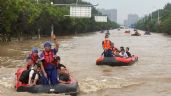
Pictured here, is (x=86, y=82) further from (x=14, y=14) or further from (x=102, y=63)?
(x=14, y=14)

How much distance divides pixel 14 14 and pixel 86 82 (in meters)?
29.5

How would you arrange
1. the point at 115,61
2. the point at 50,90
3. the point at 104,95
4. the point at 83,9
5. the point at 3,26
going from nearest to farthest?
the point at 50,90
the point at 104,95
the point at 115,61
the point at 3,26
the point at 83,9

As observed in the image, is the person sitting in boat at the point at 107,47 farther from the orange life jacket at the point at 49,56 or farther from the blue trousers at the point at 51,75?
the orange life jacket at the point at 49,56

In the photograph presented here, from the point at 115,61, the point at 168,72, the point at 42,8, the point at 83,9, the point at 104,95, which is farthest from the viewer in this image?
the point at 42,8

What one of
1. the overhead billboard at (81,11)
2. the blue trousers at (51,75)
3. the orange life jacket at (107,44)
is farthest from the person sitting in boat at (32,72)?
the overhead billboard at (81,11)

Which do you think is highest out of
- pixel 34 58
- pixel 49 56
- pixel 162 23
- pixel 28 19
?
pixel 28 19

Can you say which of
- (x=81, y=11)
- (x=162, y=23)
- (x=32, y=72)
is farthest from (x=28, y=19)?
(x=162, y=23)

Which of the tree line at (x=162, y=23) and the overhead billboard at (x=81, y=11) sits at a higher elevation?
the overhead billboard at (x=81, y=11)

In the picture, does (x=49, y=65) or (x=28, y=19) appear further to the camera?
(x=28, y=19)

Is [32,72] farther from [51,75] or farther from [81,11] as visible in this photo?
[81,11]

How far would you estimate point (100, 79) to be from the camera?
65.7 feet

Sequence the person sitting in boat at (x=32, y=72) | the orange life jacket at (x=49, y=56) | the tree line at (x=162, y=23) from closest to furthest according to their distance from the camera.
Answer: the orange life jacket at (x=49, y=56) → the person sitting in boat at (x=32, y=72) → the tree line at (x=162, y=23)

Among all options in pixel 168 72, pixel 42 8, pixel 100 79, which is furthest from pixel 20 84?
pixel 42 8

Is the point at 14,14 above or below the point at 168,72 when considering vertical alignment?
above
